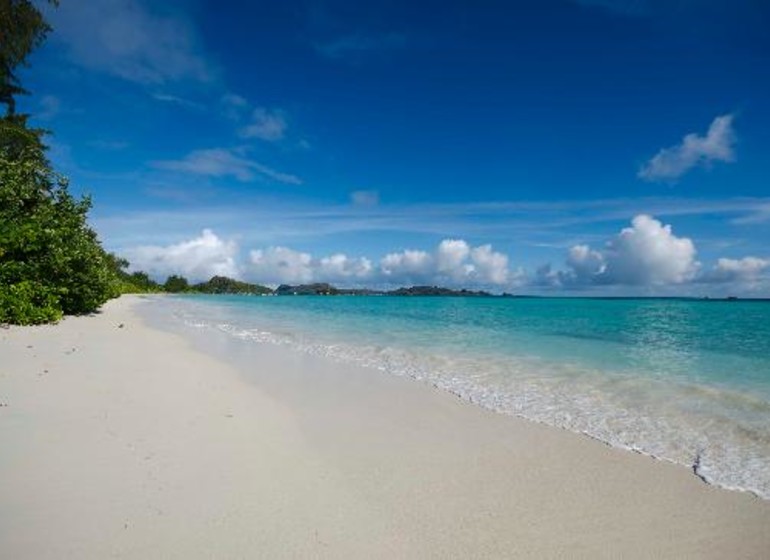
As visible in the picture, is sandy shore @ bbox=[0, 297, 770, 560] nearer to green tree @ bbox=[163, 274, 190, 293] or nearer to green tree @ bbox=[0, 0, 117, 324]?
green tree @ bbox=[0, 0, 117, 324]

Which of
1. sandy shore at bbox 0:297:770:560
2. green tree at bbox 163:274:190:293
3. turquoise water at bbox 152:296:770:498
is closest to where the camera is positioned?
sandy shore at bbox 0:297:770:560

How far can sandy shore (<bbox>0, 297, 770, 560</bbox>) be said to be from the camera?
12.0ft

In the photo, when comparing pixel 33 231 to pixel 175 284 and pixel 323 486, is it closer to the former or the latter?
pixel 323 486

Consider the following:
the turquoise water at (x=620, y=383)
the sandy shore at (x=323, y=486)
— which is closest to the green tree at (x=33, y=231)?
the turquoise water at (x=620, y=383)

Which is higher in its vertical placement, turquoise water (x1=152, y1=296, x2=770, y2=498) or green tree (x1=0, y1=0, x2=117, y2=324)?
green tree (x1=0, y1=0, x2=117, y2=324)

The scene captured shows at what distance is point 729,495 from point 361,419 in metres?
4.11

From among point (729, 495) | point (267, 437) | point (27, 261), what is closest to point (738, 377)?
point (729, 495)

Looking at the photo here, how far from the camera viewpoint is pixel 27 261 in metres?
18.9

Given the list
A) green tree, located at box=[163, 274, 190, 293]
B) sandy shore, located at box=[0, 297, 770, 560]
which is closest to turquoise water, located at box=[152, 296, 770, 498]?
sandy shore, located at box=[0, 297, 770, 560]

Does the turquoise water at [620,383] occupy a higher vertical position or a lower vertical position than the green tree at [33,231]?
lower

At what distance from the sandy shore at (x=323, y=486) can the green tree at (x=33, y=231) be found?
12312mm

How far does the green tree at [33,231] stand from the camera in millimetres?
18000

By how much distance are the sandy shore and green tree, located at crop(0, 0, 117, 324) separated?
40.4 ft

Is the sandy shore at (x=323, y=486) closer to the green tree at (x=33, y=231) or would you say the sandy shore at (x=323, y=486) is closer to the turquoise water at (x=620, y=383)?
the turquoise water at (x=620, y=383)
